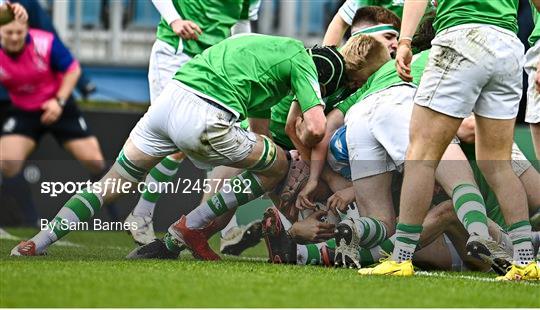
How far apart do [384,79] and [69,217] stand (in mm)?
1861

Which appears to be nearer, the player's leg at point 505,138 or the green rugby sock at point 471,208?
the player's leg at point 505,138

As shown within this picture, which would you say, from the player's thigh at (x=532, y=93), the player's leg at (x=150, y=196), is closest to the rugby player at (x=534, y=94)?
the player's thigh at (x=532, y=93)

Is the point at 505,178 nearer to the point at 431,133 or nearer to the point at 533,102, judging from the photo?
the point at 431,133

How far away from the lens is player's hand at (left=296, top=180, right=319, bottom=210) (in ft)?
23.7

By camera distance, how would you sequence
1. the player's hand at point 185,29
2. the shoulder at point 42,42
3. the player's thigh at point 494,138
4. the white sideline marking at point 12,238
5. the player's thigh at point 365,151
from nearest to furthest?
the player's thigh at point 494,138 → the player's thigh at point 365,151 → the white sideline marking at point 12,238 → the player's hand at point 185,29 → the shoulder at point 42,42

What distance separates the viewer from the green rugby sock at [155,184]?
23.9 feet

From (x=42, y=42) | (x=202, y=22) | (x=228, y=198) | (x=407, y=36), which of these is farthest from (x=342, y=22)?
(x=42, y=42)

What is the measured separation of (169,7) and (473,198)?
2.51 meters

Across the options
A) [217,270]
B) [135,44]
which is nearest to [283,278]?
[217,270]

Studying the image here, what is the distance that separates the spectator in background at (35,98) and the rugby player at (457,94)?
4.67 m

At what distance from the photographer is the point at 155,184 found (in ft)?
24.0

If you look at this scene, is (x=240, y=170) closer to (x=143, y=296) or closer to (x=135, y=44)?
(x=143, y=296)

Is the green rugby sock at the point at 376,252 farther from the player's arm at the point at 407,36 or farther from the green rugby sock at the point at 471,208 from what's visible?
the player's arm at the point at 407,36

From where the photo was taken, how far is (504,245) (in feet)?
22.6
